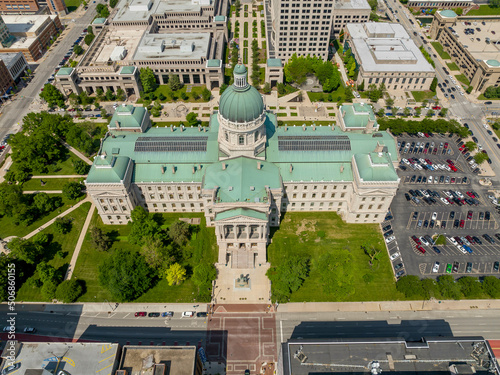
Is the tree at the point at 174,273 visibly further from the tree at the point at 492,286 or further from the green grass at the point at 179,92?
the green grass at the point at 179,92

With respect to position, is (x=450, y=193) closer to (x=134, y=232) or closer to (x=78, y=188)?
(x=134, y=232)

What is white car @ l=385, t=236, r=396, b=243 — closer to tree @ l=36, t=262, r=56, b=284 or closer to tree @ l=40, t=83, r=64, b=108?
tree @ l=36, t=262, r=56, b=284

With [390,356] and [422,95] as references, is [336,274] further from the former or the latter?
[422,95]

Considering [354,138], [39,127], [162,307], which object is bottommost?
[162,307]

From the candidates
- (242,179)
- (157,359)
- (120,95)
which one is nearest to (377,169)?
(242,179)

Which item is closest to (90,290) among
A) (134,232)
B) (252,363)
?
(134,232)

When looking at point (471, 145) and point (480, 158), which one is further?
point (471, 145)
